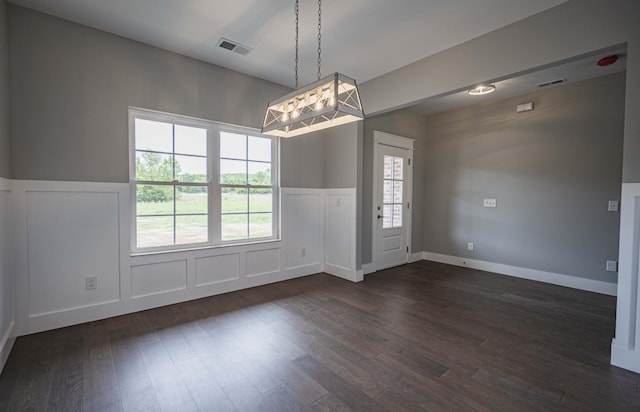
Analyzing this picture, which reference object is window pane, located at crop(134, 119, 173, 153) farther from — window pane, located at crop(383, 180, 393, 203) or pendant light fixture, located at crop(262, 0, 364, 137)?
window pane, located at crop(383, 180, 393, 203)

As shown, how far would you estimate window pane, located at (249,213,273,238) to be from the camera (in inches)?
158

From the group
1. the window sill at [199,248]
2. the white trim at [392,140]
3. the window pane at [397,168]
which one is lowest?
the window sill at [199,248]

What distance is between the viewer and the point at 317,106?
6.62 ft

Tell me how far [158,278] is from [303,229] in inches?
81.5

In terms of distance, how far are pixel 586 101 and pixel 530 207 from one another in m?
1.59

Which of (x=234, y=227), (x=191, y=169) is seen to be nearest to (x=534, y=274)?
(x=234, y=227)

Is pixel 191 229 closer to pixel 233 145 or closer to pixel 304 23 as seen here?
pixel 233 145

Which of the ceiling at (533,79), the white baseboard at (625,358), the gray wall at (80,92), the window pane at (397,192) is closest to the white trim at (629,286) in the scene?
the white baseboard at (625,358)

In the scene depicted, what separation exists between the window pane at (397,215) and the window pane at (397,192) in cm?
12

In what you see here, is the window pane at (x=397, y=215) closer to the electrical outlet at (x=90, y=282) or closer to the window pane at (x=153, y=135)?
the window pane at (x=153, y=135)

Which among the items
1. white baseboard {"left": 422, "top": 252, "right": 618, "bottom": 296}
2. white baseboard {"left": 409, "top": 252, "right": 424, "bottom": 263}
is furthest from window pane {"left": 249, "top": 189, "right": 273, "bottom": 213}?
white baseboard {"left": 422, "top": 252, "right": 618, "bottom": 296}

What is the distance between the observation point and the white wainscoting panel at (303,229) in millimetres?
4289

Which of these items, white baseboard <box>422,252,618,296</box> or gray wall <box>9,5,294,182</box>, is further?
white baseboard <box>422,252,618,296</box>

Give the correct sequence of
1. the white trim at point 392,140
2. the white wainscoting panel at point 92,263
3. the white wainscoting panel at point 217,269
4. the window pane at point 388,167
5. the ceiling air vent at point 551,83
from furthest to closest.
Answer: the window pane at point 388,167, the white trim at point 392,140, the ceiling air vent at point 551,83, the white wainscoting panel at point 217,269, the white wainscoting panel at point 92,263
